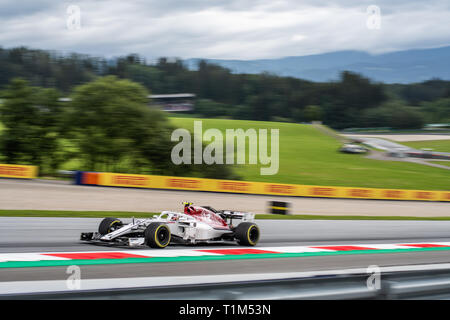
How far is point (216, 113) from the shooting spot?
347 ft

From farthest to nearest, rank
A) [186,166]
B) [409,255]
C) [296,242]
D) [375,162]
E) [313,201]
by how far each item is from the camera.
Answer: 1. [375,162]
2. [186,166]
3. [313,201]
4. [296,242]
5. [409,255]

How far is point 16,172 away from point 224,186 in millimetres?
9126

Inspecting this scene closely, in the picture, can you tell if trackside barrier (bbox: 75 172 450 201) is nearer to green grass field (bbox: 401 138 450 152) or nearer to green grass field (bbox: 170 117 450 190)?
green grass field (bbox: 170 117 450 190)

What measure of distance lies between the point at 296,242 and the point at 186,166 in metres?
17.8

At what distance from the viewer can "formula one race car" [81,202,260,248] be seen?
8.33 m

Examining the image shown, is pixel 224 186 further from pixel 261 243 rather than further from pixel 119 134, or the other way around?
pixel 261 243

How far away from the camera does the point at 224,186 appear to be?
22.0m

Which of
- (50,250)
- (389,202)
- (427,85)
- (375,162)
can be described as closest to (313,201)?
(389,202)

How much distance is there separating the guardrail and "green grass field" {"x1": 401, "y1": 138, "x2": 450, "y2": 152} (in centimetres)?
6222

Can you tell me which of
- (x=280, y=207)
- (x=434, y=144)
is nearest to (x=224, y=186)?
(x=280, y=207)

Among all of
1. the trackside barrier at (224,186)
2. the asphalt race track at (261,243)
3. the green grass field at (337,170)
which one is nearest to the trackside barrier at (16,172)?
the trackside barrier at (224,186)

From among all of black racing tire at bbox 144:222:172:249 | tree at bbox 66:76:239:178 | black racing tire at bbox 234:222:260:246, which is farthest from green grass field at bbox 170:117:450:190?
black racing tire at bbox 144:222:172:249

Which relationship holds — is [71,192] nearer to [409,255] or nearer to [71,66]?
[409,255]

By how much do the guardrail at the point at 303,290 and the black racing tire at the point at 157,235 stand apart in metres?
4.87
